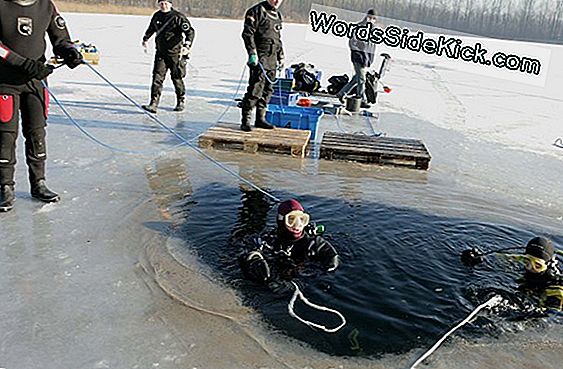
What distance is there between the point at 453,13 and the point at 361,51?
59264 millimetres

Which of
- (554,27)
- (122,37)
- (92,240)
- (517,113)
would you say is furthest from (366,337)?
(554,27)

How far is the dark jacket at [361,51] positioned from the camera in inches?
403

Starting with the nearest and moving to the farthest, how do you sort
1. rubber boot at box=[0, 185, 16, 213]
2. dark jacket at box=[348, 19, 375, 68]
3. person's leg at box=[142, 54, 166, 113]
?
rubber boot at box=[0, 185, 16, 213]
person's leg at box=[142, 54, 166, 113]
dark jacket at box=[348, 19, 375, 68]

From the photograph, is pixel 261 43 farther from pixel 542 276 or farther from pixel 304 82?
pixel 304 82

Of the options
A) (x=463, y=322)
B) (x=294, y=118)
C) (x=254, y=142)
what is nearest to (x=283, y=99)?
(x=294, y=118)

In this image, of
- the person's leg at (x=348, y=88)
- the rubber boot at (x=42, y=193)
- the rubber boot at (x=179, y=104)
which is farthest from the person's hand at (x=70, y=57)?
the person's leg at (x=348, y=88)

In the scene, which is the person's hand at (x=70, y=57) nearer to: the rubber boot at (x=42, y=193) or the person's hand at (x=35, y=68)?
the person's hand at (x=35, y=68)

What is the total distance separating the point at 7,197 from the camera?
430 cm

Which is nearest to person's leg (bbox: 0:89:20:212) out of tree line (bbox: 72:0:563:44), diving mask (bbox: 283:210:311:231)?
diving mask (bbox: 283:210:311:231)

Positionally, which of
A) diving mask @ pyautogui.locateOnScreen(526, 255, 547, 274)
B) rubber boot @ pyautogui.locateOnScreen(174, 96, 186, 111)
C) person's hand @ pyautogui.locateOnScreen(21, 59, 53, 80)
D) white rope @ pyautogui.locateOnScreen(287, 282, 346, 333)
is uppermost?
person's hand @ pyautogui.locateOnScreen(21, 59, 53, 80)

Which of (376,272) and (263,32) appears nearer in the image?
(376,272)

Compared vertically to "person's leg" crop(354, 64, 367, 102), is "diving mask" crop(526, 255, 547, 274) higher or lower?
lower

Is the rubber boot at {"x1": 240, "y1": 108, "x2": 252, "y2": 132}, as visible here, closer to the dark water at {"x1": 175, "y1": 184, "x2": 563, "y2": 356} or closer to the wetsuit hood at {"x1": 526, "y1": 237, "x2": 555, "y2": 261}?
the dark water at {"x1": 175, "y1": 184, "x2": 563, "y2": 356}

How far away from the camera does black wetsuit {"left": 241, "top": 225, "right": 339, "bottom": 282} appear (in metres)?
3.67
